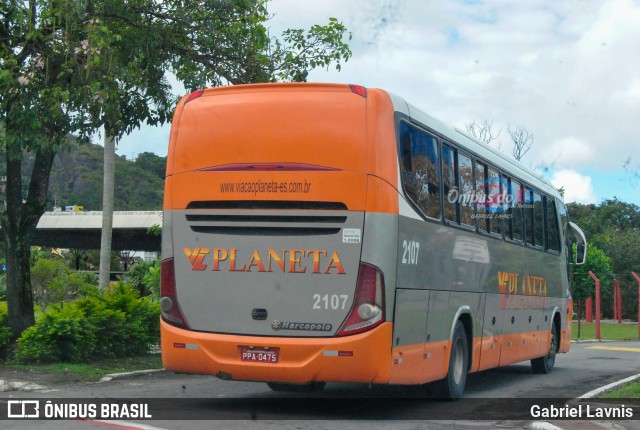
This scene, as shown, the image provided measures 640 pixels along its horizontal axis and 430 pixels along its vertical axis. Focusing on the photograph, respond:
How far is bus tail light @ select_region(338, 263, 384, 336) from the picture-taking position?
32.0ft

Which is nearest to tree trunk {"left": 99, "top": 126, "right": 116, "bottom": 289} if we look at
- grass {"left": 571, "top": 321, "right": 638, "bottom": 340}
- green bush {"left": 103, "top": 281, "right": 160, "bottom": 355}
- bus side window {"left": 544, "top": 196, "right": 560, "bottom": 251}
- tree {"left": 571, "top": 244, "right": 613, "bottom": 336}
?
green bush {"left": 103, "top": 281, "right": 160, "bottom": 355}

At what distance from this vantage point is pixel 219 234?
10.3 meters

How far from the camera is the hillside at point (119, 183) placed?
106312 mm

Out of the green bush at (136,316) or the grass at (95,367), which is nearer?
the grass at (95,367)

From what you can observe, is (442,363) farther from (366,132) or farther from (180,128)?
(180,128)

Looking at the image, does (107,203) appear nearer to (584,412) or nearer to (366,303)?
(366,303)

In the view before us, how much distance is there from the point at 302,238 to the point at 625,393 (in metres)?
6.37

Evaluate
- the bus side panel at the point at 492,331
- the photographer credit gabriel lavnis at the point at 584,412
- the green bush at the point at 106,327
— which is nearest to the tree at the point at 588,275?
the bus side panel at the point at 492,331

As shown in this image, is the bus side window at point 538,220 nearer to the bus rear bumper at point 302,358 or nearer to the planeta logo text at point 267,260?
the bus rear bumper at point 302,358

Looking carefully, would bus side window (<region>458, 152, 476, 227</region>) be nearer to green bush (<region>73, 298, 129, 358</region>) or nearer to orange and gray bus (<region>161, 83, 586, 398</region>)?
orange and gray bus (<region>161, 83, 586, 398</region>)

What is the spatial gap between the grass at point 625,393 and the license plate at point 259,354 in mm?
5754

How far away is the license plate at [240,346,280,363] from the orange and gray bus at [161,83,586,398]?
0.02 m

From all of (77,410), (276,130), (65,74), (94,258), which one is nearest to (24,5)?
(65,74)

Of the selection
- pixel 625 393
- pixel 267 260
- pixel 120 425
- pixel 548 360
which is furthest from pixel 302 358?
pixel 548 360
